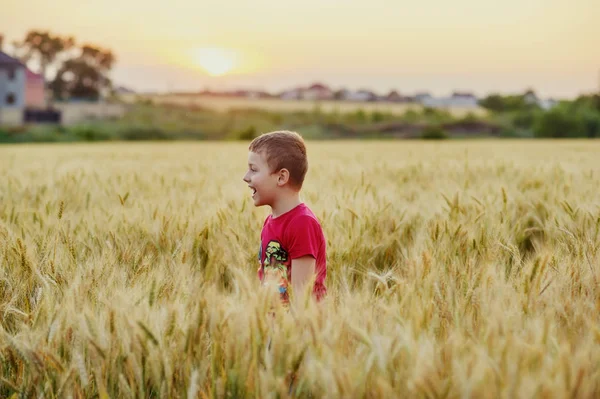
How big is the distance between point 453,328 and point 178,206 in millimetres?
2204

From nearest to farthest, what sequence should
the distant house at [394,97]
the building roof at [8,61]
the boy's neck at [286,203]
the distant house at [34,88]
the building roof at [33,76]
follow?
the boy's neck at [286,203], the building roof at [8,61], the building roof at [33,76], the distant house at [34,88], the distant house at [394,97]

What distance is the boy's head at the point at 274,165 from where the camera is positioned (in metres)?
→ 2.23

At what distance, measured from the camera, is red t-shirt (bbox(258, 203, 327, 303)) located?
2145mm

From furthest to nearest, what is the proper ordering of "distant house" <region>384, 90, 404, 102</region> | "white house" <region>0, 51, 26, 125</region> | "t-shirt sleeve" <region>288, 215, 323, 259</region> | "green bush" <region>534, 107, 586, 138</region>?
1. "distant house" <region>384, 90, 404, 102</region>
2. "white house" <region>0, 51, 26, 125</region>
3. "green bush" <region>534, 107, 586, 138</region>
4. "t-shirt sleeve" <region>288, 215, 323, 259</region>

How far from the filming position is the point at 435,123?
1619 inches

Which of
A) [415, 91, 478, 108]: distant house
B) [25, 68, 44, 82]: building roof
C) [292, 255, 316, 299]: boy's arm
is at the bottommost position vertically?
[292, 255, 316, 299]: boy's arm

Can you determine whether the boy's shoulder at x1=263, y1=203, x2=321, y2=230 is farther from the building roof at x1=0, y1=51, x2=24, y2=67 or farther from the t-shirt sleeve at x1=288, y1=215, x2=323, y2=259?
Answer: the building roof at x1=0, y1=51, x2=24, y2=67

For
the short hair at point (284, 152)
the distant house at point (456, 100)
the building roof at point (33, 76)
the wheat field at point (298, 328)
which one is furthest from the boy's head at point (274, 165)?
the distant house at point (456, 100)

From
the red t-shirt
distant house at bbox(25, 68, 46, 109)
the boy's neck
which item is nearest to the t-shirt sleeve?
the red t-shirt

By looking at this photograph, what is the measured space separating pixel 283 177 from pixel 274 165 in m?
0.06

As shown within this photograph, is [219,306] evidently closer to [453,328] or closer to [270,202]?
[453,328]

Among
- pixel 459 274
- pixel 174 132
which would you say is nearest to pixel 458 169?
pixel 459 274

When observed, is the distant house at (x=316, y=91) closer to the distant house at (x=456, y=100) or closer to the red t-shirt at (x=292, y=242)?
the distant house at (x=456, y=100)

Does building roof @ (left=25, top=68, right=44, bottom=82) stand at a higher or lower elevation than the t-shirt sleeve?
higher
